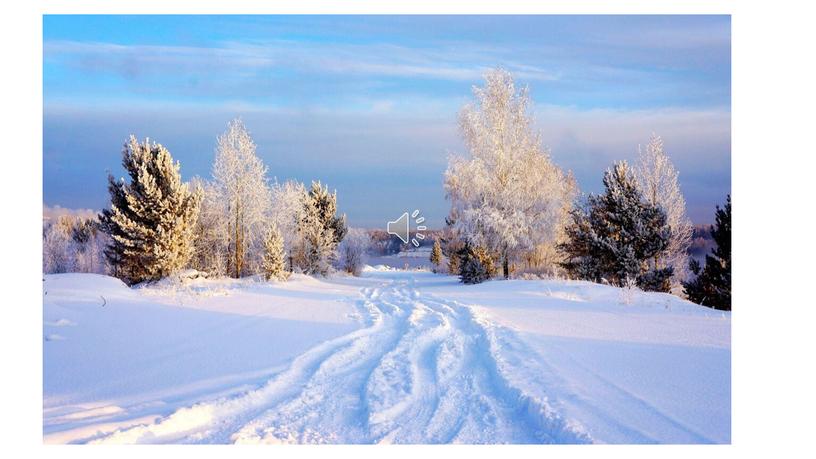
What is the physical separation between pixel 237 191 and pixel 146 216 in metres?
4.63

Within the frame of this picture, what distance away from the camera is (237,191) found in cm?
2356

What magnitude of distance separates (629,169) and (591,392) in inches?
702

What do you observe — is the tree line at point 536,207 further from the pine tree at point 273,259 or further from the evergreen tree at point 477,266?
the pine tree at point 273,259

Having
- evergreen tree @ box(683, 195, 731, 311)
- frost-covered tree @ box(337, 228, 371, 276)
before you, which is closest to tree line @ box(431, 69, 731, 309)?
evergreen tree @ box(683, 195, 731, 311)

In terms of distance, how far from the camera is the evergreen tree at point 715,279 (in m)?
15.0

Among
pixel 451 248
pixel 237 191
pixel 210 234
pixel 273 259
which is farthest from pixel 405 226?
pixel 451 248

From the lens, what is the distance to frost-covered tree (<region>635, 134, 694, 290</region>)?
759 inches

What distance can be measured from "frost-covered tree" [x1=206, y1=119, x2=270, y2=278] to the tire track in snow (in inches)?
747

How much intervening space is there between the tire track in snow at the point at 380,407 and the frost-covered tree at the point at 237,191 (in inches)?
747

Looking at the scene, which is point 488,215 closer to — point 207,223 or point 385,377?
point 207,223

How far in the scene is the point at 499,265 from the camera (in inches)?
864

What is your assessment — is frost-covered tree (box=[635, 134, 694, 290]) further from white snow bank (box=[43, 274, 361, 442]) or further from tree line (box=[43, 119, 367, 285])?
tree line (box=[43, 119, 367, 285])
